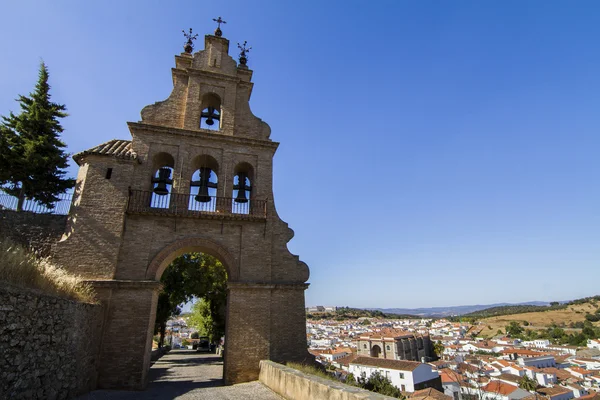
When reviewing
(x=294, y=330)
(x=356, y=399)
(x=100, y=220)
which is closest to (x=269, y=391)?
(x=294, y=330)

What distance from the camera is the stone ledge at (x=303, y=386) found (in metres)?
5.04

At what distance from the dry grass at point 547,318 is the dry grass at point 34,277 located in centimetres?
13840

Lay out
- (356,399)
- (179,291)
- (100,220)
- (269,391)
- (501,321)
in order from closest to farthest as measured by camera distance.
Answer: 1. (356,399)
2. (269,391)
3. (100,220)
4. (179,291)
5. (501,321)

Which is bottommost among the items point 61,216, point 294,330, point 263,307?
point 294,330

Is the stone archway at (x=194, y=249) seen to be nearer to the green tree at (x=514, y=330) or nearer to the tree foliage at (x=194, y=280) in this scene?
the tree foliage at (x=194, y=280)

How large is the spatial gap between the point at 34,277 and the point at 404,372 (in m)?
46.2

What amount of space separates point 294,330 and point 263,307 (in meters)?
1.31

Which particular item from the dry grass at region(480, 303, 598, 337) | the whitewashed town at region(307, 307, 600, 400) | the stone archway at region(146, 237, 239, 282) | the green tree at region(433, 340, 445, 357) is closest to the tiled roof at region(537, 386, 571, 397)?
the whitewashed town at region(307, 307, 600, 400)

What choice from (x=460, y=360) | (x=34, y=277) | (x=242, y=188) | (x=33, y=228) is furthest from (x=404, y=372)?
(x=34, y=277)

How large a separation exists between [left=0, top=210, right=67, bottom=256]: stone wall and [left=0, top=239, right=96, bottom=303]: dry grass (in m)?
1.03

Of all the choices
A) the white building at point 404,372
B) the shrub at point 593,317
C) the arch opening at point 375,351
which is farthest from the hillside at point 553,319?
the white building at point 404,372

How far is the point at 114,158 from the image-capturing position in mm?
11117

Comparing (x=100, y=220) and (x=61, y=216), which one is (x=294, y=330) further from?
(x=61, y=216)

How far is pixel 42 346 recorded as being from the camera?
6203mm
